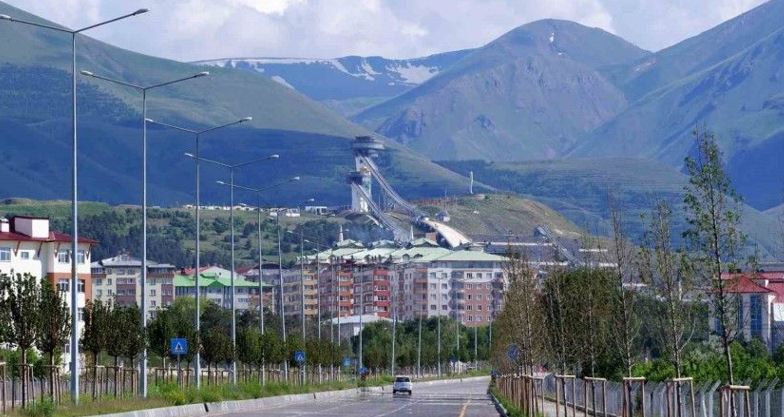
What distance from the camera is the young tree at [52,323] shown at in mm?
53500

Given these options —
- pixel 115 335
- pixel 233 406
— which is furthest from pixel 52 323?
pixel 233 406

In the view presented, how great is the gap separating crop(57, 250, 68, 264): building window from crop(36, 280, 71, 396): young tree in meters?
61.0

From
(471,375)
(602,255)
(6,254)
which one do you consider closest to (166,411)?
(602,255)

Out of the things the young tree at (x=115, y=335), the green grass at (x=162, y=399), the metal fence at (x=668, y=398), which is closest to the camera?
the metal fence at (x=668, y=398)

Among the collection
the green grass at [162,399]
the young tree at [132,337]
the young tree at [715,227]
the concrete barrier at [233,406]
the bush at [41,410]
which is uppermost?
the young tree at [715,227]

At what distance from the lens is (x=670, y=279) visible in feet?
140

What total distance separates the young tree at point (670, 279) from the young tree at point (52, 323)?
16.8 metres

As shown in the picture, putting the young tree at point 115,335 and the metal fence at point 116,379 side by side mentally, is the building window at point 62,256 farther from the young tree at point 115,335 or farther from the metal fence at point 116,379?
the young tree at point 115,335

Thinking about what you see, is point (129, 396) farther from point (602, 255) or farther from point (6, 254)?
point (6, 254)

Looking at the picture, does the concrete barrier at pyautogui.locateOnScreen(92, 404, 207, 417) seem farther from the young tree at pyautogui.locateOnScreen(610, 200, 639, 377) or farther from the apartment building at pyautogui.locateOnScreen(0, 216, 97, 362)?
the apartment building at pyautogui.locateOnScreen(0, 216, 97, 362)

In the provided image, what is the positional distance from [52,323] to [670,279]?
19156mm

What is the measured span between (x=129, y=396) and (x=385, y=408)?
13741 millimetres

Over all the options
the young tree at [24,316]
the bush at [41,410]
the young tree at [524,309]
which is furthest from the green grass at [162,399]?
the young tree at [524,309]

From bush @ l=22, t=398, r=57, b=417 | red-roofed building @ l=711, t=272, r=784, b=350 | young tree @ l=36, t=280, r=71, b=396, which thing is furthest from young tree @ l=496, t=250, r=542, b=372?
bush @ l=22, t=398, r=57, b=417
